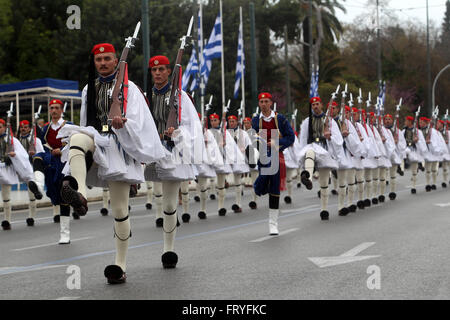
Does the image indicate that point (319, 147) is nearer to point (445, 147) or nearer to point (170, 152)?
point (170, 152)

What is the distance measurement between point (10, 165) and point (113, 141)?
9.44m

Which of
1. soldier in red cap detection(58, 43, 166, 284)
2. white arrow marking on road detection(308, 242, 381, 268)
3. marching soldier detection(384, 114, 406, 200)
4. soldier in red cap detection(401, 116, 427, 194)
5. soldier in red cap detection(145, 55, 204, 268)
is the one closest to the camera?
soldier in red cap detection(58, 43, 166, 284)

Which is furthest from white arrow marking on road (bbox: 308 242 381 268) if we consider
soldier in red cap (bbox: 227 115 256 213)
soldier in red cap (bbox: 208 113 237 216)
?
soldier in red cap (bbox: 227 115 256 213)

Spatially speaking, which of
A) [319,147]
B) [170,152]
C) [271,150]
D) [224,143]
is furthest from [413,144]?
[170,152]

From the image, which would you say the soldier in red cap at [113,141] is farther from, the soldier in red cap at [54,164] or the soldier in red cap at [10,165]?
the soldier in red cap at [10,165]

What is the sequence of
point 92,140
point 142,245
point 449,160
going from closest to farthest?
point 92,140 < point 142,245 < point 449,160

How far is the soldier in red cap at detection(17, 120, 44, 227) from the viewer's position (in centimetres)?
1656

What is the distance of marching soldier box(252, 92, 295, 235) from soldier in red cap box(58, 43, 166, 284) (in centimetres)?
499

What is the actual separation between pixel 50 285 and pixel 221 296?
1.90 m

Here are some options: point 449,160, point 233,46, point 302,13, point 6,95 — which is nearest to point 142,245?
point 449,160

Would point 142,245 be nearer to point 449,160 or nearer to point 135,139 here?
point 135,139

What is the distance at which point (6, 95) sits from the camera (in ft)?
103

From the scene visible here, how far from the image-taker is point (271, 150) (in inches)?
505

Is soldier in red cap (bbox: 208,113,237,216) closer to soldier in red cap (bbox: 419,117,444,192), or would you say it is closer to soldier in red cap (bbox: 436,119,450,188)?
soldier in red cap (bbox: 419,117,444,192)
